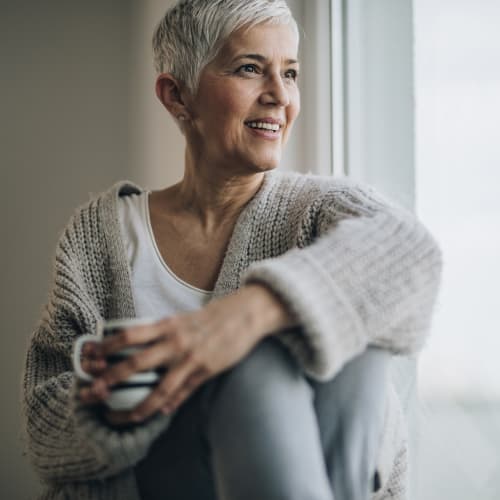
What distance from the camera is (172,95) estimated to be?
1.28 m

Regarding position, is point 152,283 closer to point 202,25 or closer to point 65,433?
point 65,433

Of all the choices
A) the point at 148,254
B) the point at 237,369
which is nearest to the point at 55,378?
the point at 148,254

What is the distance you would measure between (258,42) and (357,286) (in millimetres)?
568

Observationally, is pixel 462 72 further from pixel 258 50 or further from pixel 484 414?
pixel 484 414

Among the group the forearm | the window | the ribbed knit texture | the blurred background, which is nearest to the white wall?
the blurred background

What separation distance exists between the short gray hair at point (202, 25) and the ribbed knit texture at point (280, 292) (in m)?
0.26

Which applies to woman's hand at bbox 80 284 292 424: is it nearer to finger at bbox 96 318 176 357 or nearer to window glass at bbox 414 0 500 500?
finger at bbox 96 318 176 357

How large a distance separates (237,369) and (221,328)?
0.06m

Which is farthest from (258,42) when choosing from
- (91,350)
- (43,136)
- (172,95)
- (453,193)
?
(43,136)

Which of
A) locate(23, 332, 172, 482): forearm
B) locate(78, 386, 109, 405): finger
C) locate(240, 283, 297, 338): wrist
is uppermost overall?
locate(240, 283, 297, 338): wrist

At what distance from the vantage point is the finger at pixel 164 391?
71 cm

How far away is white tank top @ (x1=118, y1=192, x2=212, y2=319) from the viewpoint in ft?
3.84

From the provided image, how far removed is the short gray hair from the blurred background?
32cm

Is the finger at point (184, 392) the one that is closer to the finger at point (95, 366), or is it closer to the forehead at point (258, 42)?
the finger at point (95, 366)
